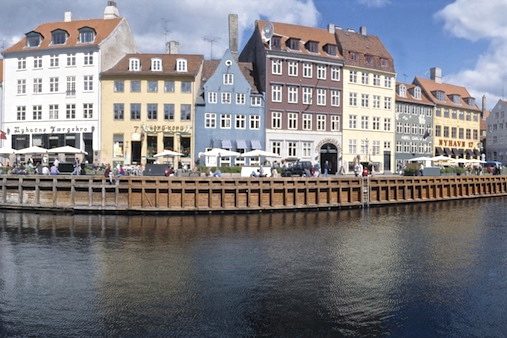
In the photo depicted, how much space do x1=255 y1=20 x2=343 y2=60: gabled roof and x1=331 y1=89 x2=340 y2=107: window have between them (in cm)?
437

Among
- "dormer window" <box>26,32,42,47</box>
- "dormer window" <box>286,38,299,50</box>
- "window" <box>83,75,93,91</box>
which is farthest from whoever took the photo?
"dormer window" <box>286,38,299,50</box>

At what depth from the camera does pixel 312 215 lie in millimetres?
36188

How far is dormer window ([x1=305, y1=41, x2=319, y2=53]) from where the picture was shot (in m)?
69.4

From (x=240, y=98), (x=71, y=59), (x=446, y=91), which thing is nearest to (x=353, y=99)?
(x=240, y=98)

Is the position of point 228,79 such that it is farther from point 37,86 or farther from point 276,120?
point 37,86

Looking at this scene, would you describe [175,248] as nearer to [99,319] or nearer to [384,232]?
[99,319]

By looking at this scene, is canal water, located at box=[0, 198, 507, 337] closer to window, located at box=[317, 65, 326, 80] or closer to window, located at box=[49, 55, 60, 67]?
window, located at box=[49, 55, 60, 67]

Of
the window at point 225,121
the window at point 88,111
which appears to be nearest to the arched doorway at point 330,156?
the window at point 225,121

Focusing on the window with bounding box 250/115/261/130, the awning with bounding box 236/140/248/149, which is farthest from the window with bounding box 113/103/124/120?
the window with bounding box 250/115/261/130

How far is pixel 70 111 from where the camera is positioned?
6306 centimetres

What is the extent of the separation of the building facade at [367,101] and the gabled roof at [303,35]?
168 cm

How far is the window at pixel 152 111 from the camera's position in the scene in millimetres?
62719

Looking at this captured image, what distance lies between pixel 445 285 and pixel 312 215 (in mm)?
18382

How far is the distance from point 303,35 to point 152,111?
2281 cm
